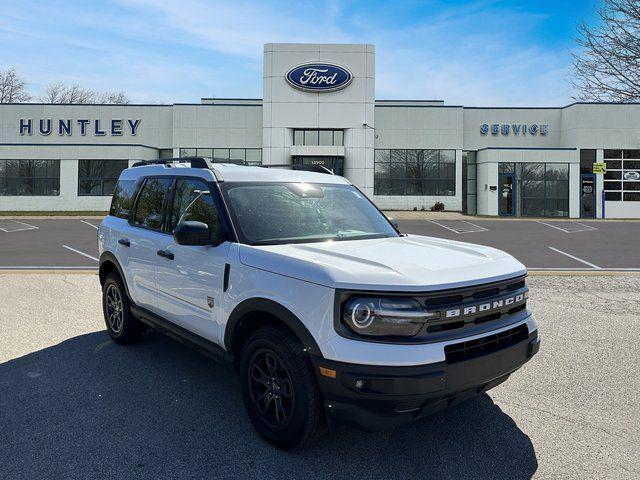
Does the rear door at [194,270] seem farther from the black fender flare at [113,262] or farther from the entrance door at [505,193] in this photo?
the entrance door at [505,193]

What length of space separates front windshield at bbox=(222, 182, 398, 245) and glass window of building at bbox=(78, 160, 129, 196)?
3164 cm

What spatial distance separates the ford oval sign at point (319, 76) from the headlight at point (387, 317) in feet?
97.3

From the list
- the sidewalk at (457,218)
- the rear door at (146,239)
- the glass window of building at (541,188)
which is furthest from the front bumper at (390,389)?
the glass window of building at (541,188)

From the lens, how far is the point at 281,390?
306 centimetres

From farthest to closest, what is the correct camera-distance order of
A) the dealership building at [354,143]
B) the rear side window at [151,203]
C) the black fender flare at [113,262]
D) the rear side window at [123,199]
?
the dealership building at [354,143]
the rear side window at [123,199]
the black fender flare at [113,262]
the rear side window at [151,203]

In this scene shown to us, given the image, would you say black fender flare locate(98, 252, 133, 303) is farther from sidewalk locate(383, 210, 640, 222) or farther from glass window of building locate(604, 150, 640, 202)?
glass window of building locate(604, 150, 640, 202)

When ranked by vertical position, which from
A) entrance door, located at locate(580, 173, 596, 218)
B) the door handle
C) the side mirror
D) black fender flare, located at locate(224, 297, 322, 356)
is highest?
entrance door, located at locate(580, 173, 596, 218)

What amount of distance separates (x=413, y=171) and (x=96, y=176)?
71.7ft

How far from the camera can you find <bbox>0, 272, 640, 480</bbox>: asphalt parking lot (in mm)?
2912

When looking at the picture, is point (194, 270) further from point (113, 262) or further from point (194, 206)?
point (113, 262)

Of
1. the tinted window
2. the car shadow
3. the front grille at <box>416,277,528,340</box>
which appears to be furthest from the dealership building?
the front grille at <box>416,277,528,340</box>

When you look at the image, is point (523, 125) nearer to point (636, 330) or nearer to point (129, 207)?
point (636, 330)

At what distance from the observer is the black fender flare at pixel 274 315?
2.81m

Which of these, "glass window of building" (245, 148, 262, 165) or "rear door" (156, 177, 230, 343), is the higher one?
"glass window of building" (245, 148, 262, 165)
